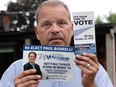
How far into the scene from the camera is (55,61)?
2.58m

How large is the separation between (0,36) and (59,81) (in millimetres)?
13148

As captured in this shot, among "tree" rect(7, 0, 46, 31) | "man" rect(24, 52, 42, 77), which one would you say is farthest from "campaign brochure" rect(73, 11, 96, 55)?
"tree" rect(7, 0, 46, 31)

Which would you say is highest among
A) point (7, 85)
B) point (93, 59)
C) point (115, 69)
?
point (93, 59)

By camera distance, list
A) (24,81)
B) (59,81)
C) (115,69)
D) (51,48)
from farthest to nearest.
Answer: (115,69)
(59,81)
(51,48)
(24,81)

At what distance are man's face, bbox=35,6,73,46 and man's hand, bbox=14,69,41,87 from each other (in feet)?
1.12

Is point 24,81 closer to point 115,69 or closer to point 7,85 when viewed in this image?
point 7,85

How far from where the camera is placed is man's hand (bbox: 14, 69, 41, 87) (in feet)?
7.91

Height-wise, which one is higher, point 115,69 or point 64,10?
point 64,10

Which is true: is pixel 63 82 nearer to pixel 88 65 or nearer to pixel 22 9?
pixel 88 65

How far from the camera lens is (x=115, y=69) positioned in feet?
48.9

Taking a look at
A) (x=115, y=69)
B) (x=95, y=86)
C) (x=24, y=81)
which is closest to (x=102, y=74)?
(x=95, y=86)

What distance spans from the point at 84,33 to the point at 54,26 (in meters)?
0.32

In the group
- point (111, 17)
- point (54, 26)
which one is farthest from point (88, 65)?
point (111, 17)

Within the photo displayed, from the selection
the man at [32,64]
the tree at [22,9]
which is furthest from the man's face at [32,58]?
the tree at [22,9]
